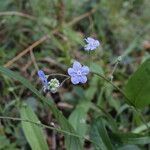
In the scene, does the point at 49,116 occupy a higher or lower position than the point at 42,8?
lower

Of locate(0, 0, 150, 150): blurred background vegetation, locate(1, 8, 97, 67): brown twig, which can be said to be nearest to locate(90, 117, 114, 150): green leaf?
locate(0, 0, 150, 150): blurred background vegetation

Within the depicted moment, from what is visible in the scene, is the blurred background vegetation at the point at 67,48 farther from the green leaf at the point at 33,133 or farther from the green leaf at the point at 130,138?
the green leaf at the point at 130,138

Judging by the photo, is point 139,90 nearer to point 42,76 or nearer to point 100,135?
point 100,135

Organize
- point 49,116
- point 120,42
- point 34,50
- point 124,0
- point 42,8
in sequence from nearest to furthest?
point 49,116 → point 34,50 → point 42,8 → point 120,42 → point 124,0

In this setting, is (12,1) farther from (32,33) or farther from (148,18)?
(148,18)

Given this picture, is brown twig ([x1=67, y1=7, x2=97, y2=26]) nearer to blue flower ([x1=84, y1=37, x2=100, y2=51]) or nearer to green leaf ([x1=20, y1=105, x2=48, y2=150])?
green leaf ([x1=20, y1=105, x2=48, y2=150])

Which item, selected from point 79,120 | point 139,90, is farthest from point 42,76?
point 79,120

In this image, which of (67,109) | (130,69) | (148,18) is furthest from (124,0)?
(67,109)
